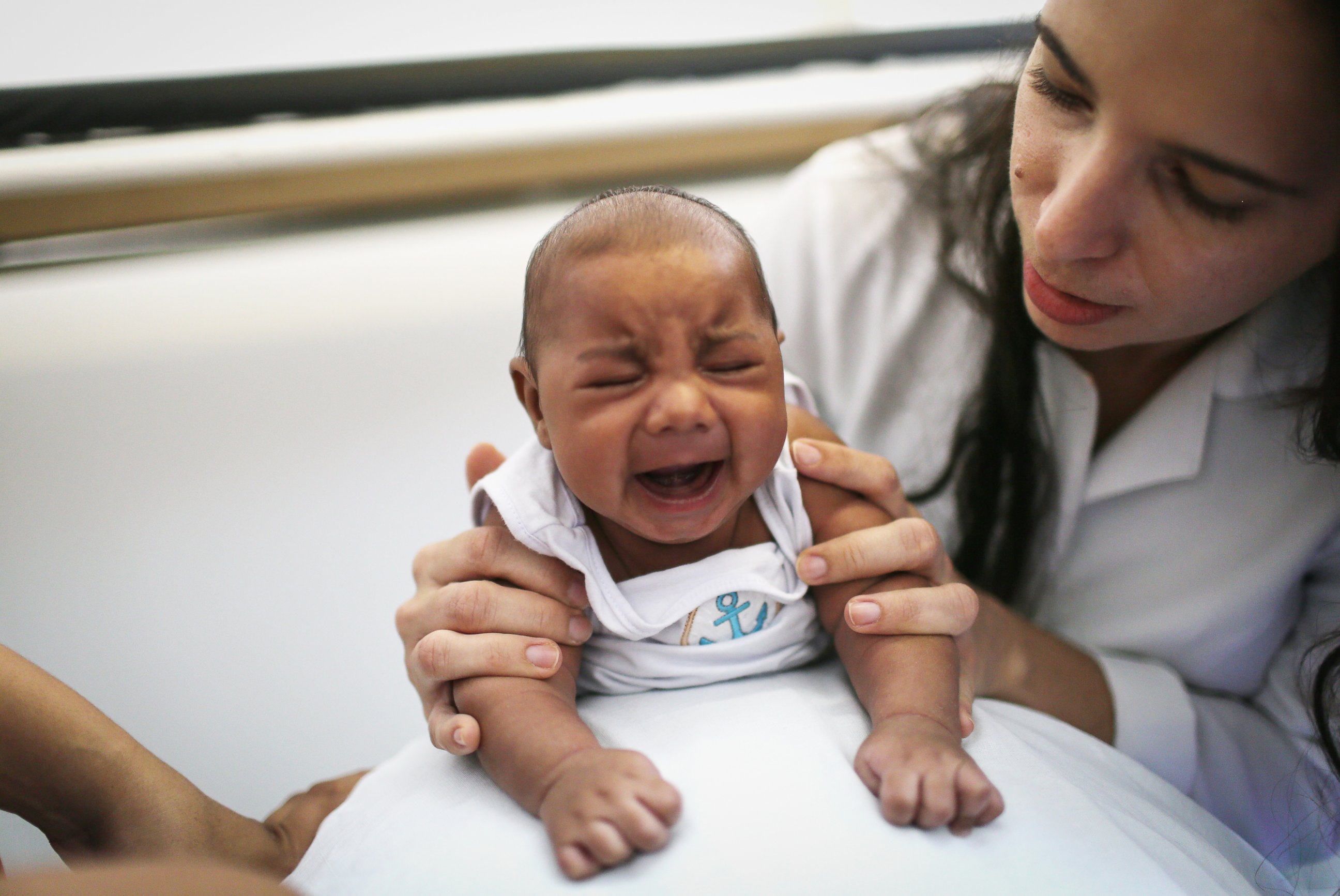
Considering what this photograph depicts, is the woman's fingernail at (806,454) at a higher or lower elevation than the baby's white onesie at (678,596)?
higher

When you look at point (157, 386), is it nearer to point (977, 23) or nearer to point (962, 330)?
point (962, 330)

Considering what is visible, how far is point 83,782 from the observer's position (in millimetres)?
761

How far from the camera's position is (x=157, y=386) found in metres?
1.38

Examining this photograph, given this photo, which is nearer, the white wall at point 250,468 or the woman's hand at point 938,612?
the woman's hand at point 938,612

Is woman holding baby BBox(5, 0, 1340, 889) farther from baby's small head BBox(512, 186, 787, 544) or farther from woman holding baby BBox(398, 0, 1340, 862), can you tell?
baby's small head BBox(512, 186, 787, 544)

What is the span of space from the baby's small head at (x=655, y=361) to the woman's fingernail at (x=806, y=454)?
84 millimetres

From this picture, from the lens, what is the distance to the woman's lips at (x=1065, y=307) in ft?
2.73

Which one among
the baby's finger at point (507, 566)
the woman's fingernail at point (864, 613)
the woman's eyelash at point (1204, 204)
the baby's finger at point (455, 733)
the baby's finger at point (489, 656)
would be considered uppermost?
the woman's eyelash at point (1204, 204)

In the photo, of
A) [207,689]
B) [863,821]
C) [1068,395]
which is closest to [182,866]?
[863,821]

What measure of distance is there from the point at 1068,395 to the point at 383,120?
1073mm

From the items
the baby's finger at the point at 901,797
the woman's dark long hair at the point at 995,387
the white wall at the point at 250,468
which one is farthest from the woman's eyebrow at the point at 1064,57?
the white wall at the point at 250,468

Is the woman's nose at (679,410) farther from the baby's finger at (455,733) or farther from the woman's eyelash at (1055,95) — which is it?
the woman's eyelash at (1055,95)

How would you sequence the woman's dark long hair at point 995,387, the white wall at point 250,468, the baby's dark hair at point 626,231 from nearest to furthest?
the baby's dark hair at point 626,231
the woman's dark long hair at point 995,387
the white wall at point 250,468

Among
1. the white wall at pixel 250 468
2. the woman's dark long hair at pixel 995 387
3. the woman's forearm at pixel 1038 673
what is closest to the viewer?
the woman's forearm at pixel 1038 673
